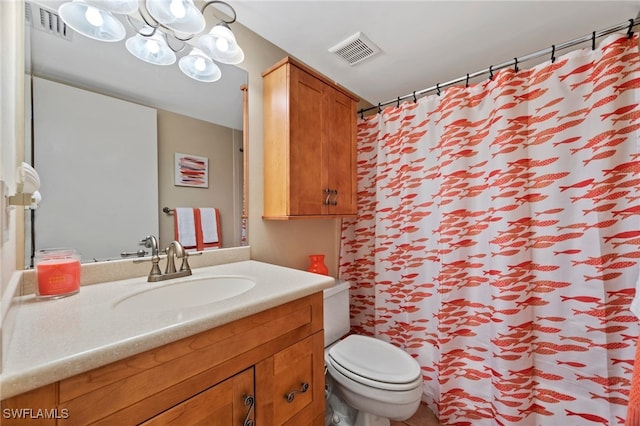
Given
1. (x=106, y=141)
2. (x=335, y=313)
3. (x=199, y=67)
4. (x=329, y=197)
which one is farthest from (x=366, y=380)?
(x=199, y=67)

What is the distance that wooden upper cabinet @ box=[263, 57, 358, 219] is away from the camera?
4.35 feet

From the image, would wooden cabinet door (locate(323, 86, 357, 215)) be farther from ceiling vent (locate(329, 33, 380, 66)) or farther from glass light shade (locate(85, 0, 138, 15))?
glass light shade (locate(85, 0, 138, 15))

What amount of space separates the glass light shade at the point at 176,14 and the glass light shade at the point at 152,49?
9 centimetres

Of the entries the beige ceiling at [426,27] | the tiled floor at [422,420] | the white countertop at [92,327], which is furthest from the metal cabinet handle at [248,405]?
the beige ceiling at [426,27]

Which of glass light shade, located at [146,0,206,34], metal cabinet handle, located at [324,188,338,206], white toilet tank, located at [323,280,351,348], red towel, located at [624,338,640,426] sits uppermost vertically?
glass light shade, located at [146,0,206,34]

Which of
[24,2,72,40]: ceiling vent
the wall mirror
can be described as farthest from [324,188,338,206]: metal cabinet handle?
[24,2,72,40]: ceiling vent

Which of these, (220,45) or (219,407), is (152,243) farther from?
(220,45)

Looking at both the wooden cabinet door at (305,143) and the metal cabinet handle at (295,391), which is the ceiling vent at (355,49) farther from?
the metal cabinet handle at (295,391)

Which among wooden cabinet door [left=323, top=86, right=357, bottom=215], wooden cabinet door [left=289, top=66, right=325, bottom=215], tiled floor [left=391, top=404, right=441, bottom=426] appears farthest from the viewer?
wooden cabinet door [left=323, top=86, right=357, bottom=215]

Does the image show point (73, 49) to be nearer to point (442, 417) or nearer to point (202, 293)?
point (202, 293)

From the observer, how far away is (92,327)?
1.82 ft

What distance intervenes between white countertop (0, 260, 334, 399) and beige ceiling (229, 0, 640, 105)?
54.2 inches

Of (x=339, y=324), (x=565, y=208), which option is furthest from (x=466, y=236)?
(x=339, y=324)

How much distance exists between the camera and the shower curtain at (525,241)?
111 cm
